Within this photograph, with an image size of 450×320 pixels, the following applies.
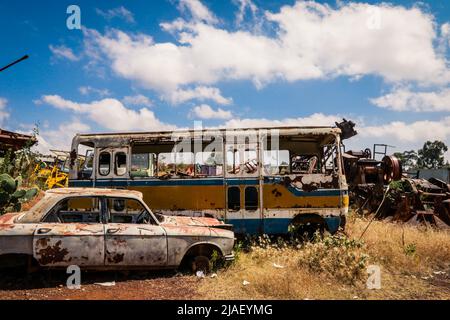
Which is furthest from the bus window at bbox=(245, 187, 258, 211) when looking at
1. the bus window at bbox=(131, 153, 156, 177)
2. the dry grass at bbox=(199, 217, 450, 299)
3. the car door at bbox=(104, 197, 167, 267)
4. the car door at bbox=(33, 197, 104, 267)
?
the car door at bbox=(33, 197, 104, 267)

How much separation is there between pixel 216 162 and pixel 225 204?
3.44 feet

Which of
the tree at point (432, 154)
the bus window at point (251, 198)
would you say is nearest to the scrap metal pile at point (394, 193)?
the bus window at point (251, 198)

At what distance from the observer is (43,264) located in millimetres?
4926

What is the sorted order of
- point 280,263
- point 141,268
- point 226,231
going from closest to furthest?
1. point 141,268
2. point 226,231
3. point 280,263

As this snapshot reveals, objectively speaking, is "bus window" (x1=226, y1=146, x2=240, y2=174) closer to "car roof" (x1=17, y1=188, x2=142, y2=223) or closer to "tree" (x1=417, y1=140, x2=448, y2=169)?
"car roof" (x1=17, y1=188, x2=142, y2=223)

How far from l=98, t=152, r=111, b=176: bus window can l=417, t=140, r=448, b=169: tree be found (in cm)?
6359

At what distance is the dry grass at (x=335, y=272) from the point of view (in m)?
5.09

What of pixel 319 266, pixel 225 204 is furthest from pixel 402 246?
pixel 225 204

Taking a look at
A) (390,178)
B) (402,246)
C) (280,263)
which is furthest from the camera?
(390,178)

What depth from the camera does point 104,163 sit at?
315 inches

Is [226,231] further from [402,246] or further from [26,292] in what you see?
[402,246]

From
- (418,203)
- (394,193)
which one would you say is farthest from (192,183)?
(418,203)

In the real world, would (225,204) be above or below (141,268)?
above
